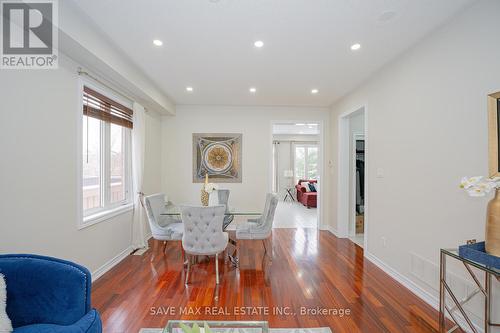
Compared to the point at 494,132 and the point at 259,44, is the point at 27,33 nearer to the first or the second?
the point at 259,44

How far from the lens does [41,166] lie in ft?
6.51

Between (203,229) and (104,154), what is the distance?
1.82m

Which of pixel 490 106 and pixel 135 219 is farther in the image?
pixel 135 219

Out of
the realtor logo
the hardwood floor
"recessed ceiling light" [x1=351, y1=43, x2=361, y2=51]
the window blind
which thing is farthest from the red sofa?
the realtor logo

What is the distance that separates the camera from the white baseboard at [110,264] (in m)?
2.64

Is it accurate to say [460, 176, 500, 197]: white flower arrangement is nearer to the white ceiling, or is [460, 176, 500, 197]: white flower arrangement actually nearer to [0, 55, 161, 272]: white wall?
the white ceiling

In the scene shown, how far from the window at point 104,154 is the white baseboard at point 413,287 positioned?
12.3 feet

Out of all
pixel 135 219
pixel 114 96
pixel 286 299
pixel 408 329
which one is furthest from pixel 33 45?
pixel 408 329

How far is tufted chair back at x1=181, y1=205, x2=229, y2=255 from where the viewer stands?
2477 millimetres

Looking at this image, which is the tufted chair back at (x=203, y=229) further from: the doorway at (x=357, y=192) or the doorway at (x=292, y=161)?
the doorway at (x=292, y=161)

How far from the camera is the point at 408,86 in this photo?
2.52m

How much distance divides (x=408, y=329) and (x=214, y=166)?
12.9 ft

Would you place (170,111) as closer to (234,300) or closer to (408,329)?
(234,300)

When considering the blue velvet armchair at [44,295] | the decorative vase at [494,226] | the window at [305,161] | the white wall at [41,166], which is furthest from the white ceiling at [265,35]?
the window at [305,161]
